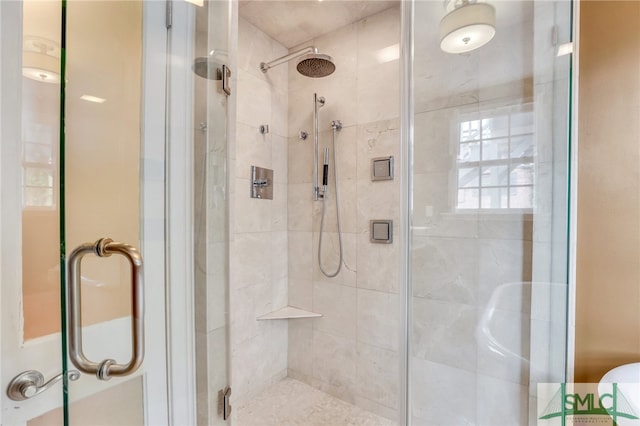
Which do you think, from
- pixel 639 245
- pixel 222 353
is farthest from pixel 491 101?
pixel 222 353

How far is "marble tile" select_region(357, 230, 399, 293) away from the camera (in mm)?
1880

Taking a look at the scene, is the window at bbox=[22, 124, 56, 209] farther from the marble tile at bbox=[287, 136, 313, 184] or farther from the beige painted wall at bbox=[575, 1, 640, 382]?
the beige painted wall at bbox=[575, 1, 640, 382]

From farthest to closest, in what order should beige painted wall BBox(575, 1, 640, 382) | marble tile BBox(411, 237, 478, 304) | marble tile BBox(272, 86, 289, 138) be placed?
marble tile BBox(272, 86, 289, 138), marble tile BBox(411, 237, 478, 304), beige painted wall BBox(575, 1, 640, 382)

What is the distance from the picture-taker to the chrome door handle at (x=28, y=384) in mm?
629

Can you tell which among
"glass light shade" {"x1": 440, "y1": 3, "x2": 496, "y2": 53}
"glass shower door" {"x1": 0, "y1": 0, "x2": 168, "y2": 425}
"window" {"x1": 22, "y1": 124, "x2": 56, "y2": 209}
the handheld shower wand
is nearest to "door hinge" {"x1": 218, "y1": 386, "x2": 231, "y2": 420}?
"glass shower door" {"x1": 0, "y1": 0, "x2": 168, "y2": 425}

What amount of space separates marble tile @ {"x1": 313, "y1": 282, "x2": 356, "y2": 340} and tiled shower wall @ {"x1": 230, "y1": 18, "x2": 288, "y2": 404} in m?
0.30

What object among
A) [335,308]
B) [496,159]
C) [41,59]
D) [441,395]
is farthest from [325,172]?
[41,59]

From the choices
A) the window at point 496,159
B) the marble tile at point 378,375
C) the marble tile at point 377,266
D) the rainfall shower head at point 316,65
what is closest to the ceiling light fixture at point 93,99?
the rainfall shower head at point 316,65

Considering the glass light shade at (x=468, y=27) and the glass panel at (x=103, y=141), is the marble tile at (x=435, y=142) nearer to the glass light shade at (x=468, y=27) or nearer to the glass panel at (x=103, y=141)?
the glass light shade at (x=468, y=27)

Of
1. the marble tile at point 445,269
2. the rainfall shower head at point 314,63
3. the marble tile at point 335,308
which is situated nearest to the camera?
the marble tile at point 445,269

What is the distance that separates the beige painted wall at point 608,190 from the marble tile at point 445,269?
443 mm

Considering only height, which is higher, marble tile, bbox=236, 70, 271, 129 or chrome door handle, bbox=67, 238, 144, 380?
marble tile, bbox=236, 70, 271, 129

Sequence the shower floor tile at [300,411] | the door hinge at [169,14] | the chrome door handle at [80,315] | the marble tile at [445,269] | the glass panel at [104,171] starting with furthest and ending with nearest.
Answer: the shower floor tile at [300,411], the marble tile at [445,269], the door hinge at [169,14], the glass panel at [104,171], the chrome door handle at [80,315]

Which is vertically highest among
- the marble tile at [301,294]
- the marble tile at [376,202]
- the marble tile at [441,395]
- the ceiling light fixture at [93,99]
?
the ceiling light fixture at [93,99]
